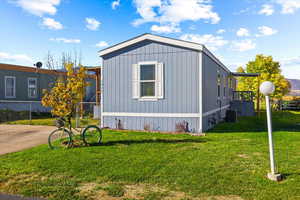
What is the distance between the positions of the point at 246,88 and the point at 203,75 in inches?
779

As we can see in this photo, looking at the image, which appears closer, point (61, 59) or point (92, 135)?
point (92, 135)

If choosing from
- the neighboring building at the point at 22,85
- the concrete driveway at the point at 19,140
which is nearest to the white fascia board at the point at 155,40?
the concrete driveway at the point at 19,140

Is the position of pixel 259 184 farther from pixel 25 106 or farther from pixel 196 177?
pixel 25 106

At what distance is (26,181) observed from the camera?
13.5 ft

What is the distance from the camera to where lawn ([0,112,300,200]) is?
3523mm

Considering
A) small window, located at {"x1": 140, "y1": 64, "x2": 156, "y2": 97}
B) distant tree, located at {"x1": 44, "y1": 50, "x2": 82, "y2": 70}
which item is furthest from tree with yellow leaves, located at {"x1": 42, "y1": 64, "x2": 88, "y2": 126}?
distant tree, located at {"x1": 44, "y1": 50, "x2": 82, "y2": 70}

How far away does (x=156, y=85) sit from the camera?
919 centimetres

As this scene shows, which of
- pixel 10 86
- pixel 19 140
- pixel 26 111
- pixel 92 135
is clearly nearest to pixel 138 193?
pixel 92 135

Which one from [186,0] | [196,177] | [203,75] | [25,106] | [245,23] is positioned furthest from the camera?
[25,106]

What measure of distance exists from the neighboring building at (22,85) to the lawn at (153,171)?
11002 millimetres

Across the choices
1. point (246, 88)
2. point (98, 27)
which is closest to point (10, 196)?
point (98, 27)

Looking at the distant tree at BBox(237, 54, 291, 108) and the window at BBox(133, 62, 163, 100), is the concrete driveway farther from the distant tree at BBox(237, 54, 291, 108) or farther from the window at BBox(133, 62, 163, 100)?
the distant tree at BBox(237, 54, 291, 108)

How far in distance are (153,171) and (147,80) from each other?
17.5 feet

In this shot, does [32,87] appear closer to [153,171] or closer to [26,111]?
[26,111]
